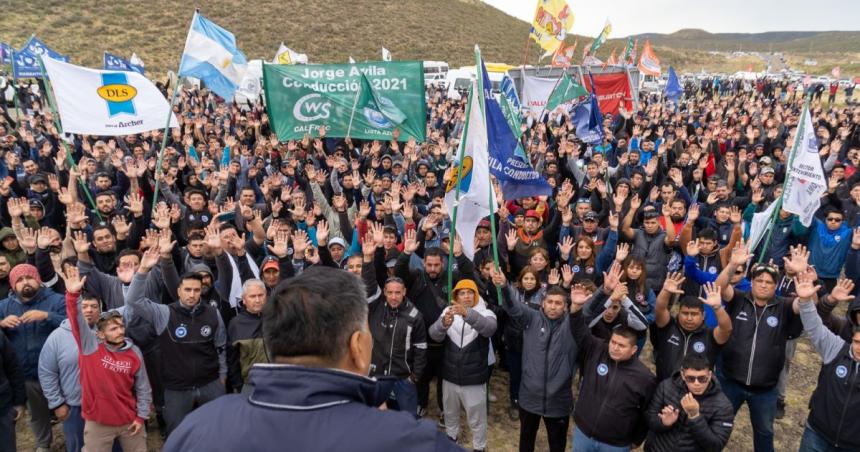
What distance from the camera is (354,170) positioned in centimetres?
919

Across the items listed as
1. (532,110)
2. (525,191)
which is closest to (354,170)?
(525,191)

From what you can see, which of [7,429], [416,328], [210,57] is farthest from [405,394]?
[210,57]

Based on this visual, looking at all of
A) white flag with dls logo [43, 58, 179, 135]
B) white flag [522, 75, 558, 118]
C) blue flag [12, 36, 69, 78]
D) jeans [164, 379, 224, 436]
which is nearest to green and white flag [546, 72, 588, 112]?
white flag [522, 75, 558, 118]

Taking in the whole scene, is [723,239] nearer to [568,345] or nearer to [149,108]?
[568,345]

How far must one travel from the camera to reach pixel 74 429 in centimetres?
427

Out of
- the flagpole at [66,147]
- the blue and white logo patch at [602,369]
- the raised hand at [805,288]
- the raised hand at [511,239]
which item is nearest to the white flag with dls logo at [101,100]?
the flagpole at [66,147]

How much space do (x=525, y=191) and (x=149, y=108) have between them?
5.85 m

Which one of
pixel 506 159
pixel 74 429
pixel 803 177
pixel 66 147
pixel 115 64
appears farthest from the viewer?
pixel 115 64

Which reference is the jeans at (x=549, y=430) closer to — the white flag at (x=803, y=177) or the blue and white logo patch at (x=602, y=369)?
the blue and white logo patch at (x=602, y=369)

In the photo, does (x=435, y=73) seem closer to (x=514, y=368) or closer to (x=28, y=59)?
(x=28, y=59)

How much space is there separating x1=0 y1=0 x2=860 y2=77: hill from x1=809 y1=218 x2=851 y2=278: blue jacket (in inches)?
1626

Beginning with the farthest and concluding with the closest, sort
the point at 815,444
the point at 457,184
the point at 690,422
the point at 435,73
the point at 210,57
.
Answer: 1. the point at 435,73
2. the point at 210,57
3. the point at 457,184
4. the point at 815,444
5. the point at 690,422

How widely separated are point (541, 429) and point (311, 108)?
22.5 feet

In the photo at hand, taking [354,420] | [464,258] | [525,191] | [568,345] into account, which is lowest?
[568,345]
